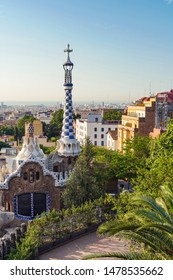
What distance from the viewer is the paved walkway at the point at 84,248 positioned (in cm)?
1129

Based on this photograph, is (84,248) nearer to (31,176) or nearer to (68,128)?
(31,176)

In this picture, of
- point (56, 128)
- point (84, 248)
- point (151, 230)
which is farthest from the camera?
point (56, 128)

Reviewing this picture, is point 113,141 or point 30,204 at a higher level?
point 113,141

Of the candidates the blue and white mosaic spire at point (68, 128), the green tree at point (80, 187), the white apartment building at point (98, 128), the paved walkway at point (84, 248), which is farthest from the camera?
the white apartment building at point (98, 128)

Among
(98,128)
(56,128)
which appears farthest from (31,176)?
(56,128)

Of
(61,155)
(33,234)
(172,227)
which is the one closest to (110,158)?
(61,155)

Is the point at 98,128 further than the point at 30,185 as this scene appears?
Yes

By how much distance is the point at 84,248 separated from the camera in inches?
468

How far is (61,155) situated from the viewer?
1772 centimetres

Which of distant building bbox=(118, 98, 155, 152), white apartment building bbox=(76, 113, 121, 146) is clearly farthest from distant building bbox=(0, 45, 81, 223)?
white apartment building bbox=(76, 113, 121, 146)

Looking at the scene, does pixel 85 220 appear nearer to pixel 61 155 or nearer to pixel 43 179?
pixel 43 179

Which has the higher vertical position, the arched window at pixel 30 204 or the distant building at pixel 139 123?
the distant building at pixel 139 123

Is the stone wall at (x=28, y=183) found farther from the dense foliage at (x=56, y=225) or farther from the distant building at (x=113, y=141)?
the distant building at (x=113, y=141)

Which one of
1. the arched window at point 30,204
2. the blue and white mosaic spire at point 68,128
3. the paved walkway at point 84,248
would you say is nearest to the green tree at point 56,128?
the blue and white mosaic spire at point 68,128
